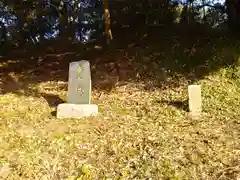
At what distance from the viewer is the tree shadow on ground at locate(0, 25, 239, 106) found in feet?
27.1

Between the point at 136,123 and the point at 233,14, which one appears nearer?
the point at 136,123

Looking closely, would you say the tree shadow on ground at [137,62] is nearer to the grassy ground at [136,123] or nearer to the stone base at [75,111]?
the grassy ground at [136,123]

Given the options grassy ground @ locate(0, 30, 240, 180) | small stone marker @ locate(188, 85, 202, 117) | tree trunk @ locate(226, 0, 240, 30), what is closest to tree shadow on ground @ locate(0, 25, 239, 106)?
grassy ground @ locate(0, 30, 240, 180)

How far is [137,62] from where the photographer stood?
9266 millimetres

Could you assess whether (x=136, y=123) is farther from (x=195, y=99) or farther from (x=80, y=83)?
(x=80, y=83)

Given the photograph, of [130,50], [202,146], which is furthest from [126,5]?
[202,146]

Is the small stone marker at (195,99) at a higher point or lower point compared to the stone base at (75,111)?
higher

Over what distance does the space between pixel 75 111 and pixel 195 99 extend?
7.77 feet

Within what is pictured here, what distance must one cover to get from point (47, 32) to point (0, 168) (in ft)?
39.2

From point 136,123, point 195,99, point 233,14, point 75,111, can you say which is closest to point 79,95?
point 75,111

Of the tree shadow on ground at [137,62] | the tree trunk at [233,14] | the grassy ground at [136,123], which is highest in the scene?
the tree trunk at [233,14]

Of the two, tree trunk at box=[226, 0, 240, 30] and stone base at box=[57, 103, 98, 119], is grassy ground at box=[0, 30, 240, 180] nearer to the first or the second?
stone base at box=[57, 103, 98, 119]

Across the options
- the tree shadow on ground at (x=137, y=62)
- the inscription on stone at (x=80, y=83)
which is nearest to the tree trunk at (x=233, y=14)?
the tree shadow on ground at (x=137, y=62)

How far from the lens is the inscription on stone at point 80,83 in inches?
252
